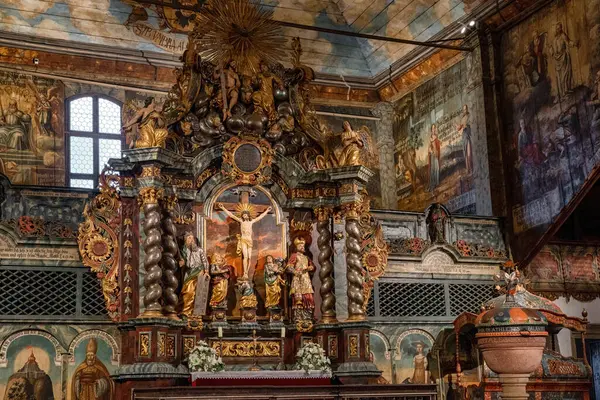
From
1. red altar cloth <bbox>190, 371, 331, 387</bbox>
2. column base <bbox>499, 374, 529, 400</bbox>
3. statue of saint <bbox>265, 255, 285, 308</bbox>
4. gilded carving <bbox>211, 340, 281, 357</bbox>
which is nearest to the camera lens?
column base <bbox>499, 374, 529, 400</bbox>

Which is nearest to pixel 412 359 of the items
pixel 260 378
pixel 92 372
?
pixel 260 378

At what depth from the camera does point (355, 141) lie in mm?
16469

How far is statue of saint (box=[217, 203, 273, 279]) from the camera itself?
1583cm

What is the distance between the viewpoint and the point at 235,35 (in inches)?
644

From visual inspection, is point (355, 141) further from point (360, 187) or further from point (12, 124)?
point (12, 124)

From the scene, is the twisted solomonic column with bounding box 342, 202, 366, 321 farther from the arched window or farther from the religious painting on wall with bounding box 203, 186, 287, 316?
the arched window

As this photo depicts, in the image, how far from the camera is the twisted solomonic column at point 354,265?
52.0 ft

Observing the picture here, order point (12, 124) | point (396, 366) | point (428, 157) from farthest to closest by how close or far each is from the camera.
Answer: point (428, 157) < point (12, 124) < point (396, 366)

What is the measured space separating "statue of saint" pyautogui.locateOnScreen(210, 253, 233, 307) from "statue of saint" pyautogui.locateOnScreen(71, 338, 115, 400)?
2.18 meters

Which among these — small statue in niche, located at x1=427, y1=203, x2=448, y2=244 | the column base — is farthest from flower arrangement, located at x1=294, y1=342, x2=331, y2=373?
small statue in niche, located at x1=427, y1=203, x2=448, y2=244

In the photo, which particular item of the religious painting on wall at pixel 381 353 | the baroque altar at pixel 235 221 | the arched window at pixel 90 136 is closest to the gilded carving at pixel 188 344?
the baroque altar at pixel 235 221

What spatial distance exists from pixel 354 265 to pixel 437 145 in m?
7.54

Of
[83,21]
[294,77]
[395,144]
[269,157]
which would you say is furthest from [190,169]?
[395,144]

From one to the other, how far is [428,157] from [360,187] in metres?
6.93
